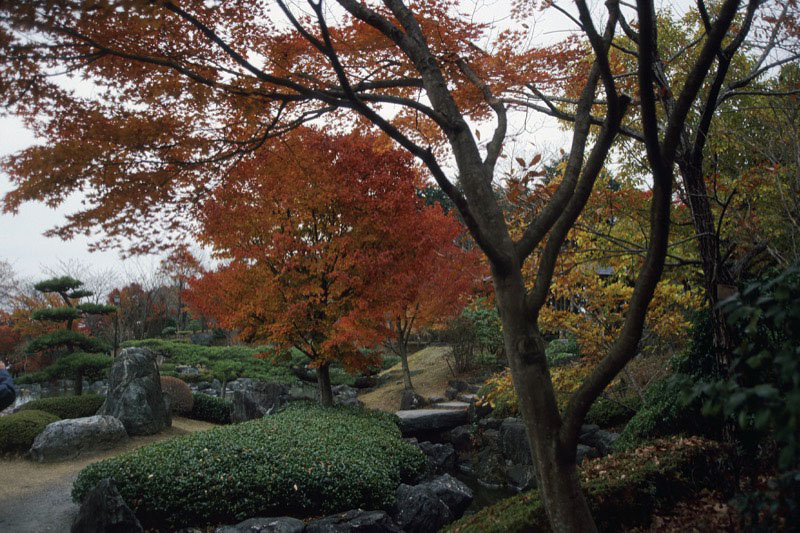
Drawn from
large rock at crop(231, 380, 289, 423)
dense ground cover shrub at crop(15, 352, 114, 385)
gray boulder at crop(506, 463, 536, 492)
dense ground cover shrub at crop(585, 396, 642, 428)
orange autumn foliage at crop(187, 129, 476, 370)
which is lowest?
gray boulder at crop(506, 463, 536, 492)

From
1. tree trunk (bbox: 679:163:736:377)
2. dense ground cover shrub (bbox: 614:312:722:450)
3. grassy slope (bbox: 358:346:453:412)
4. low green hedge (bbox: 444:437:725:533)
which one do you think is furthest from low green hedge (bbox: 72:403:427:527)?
grassy slope (bbox: 358:346:453:412)

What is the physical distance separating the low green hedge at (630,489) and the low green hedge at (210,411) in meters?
10.2

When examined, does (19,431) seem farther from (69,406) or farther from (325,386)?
(325,386)

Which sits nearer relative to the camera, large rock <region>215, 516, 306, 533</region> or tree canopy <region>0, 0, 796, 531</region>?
tree canopy <region>0, 0, 796, 531</region>

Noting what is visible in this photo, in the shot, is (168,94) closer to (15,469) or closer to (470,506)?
(470,506)

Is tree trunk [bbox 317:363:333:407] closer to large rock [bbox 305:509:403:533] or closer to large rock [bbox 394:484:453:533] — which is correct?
large rock [bbox 394:484:453:533]

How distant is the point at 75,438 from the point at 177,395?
3.38 meters

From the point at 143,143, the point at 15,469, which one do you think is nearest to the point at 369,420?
the point at 15,469

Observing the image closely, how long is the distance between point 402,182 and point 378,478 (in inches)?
202

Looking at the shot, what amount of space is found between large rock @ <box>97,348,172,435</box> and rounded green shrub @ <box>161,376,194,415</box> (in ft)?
4.44

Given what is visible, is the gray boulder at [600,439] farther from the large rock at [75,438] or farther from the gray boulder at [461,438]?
the large rock at [75,438]

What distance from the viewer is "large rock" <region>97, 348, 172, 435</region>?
10695mm

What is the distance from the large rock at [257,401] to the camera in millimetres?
12672

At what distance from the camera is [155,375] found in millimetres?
11414
